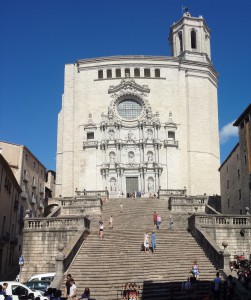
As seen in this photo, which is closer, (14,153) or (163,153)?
(14,153)

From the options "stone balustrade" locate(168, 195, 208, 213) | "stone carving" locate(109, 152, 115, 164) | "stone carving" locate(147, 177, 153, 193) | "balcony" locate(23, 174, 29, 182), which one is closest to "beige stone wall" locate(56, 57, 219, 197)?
"stone carving" locate(109, 152, 115, 164)

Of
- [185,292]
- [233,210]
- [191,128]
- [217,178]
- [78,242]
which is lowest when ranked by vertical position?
[185,292]

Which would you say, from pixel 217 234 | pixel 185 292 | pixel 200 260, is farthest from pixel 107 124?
pixel 185 292

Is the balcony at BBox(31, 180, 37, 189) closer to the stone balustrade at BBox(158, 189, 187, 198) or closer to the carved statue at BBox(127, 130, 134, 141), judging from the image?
the carved statue at BBox(127, 130, 134, 141)

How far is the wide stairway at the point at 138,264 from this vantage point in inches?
735

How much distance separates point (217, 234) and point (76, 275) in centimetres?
947

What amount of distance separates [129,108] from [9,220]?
20586 millimetres

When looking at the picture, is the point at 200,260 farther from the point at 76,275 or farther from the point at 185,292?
the point at 76,275

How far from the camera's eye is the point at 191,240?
81.2 ft

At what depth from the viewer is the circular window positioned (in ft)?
169

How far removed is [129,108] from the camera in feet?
169

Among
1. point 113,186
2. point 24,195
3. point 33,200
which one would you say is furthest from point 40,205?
point 113,186

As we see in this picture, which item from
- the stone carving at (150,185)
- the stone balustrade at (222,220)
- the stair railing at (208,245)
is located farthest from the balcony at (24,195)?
the stone balustrade at (222,220)

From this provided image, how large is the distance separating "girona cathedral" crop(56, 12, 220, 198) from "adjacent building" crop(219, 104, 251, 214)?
7.06 meters
